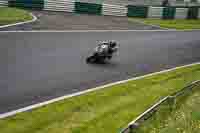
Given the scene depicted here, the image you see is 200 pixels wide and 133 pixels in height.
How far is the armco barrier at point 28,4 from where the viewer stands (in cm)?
3115

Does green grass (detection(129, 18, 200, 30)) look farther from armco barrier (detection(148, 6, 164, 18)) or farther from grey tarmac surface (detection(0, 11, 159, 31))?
grey tarmac surface (detection(0, 11, 159, 31))

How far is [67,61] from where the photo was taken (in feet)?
54.3

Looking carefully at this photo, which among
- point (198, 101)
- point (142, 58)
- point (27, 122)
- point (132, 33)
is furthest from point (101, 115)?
point (132, 33)

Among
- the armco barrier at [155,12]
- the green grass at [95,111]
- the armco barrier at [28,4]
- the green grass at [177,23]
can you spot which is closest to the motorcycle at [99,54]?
the green grass at [95,111]

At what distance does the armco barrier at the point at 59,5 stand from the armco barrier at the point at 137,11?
5917 mm

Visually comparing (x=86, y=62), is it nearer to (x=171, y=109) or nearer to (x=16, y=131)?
(x=171, y=109)

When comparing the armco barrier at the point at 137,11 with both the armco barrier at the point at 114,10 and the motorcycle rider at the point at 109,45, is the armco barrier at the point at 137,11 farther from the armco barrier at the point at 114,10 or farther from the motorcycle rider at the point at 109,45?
the motorcycle rider at the point at 109,45

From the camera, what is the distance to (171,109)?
11492 millimetres

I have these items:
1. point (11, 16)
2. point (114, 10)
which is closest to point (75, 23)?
point (11, 16)

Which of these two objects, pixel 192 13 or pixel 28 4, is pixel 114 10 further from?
pixel 192 13

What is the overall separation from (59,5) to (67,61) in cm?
1784

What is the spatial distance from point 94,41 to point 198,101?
977 centimetres

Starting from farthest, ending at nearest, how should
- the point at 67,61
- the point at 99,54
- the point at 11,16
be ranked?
the point at 11,16 → the point at 99,54 → the point at 67,61

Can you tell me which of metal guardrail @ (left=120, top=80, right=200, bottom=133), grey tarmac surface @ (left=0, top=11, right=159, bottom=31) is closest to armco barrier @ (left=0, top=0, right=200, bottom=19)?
grey tarmac surface @ (left=0, top=11, right=159, bottom=31)
